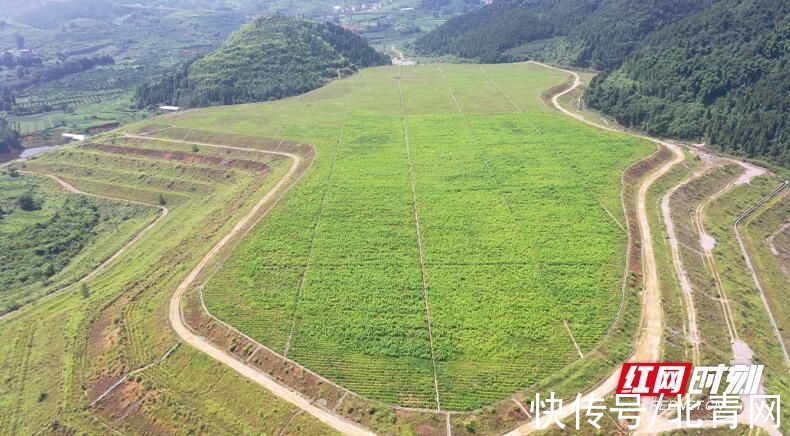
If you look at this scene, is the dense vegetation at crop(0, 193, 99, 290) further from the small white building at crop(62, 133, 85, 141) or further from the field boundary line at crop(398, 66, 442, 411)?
the field boundary line at crop(398, 66, 442, 411)

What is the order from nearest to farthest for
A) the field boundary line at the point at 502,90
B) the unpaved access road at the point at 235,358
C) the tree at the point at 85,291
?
the unpaved access road at the point at 235,358 < the tree at the point at 85,291 < the field boundary line at the point at 502,90

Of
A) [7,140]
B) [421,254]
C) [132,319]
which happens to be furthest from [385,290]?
[7,140]

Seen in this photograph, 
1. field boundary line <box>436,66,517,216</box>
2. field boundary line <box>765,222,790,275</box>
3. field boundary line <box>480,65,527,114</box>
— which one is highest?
field boundary line <box>480,65,527,114</box>

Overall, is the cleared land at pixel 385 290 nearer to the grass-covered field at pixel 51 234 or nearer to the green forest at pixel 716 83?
the grass-covered field at pixel 51 234

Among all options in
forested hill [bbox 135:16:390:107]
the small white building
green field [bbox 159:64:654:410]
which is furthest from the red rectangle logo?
the small white building

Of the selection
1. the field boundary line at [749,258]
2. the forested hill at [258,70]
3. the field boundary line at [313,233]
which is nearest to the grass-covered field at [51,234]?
the field boundary line at [313,233]

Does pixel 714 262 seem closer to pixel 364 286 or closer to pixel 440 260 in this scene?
pixel 440 260
